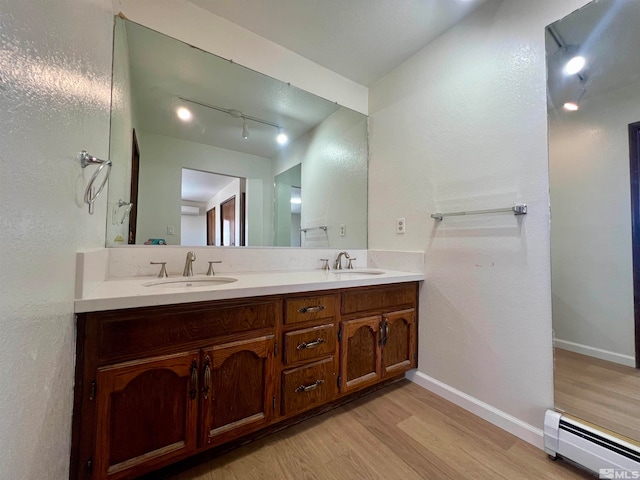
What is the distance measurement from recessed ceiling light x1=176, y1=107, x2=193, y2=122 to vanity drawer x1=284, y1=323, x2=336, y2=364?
1.42 m

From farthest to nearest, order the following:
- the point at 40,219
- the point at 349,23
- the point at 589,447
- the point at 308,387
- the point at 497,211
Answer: the point at 349,23 → the point at 497,211 → the point at 308,387 → the point at 589,447 → the point at 40,219

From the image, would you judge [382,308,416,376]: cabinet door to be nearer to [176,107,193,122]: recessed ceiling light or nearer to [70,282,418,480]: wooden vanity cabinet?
[70,282,418,480]: wooden vanity cabinet

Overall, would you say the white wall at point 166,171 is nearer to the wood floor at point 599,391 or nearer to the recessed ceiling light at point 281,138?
the recessed ceiling light at point 281,138

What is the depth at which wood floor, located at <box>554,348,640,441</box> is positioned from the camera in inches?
43.3

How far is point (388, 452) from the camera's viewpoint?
4.03 feet

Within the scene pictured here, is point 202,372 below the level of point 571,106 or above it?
below

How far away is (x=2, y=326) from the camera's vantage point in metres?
0.43

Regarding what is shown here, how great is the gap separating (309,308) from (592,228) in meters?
1.42

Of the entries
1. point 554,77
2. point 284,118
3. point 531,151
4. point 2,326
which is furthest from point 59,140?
point 554,77

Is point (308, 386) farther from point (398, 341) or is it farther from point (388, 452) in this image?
point (398, 341)

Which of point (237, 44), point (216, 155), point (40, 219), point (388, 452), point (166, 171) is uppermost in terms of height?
point (237, 44)

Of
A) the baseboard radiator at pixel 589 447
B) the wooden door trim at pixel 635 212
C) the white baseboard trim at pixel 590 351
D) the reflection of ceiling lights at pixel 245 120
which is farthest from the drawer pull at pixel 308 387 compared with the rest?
the reflection of ceiling lights at pixel 245 120

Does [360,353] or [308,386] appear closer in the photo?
[308,386]

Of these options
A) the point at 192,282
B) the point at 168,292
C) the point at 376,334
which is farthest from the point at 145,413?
the point at 376,334
